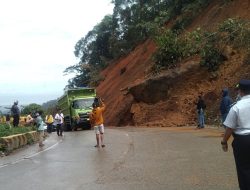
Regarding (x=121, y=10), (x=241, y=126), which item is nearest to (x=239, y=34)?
(x=241, y=126)

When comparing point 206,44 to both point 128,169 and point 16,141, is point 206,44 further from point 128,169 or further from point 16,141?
point 128,169

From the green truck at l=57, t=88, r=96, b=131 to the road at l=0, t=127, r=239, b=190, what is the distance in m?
21.9

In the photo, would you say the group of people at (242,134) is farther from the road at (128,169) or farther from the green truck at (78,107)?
the green truck at (78,107)

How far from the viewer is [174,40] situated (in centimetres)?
3672

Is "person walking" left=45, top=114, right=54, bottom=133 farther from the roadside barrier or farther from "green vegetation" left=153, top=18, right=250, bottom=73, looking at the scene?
"green vegetation" left=153, top=18, right=250, bottom=73

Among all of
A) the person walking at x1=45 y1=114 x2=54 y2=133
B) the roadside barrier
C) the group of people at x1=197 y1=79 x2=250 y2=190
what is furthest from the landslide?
the group of people at x1=197 y1=79 x2=250 y2=190

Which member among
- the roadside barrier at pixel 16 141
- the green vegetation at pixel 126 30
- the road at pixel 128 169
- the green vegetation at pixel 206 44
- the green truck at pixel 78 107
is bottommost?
the road at pixel 128 169

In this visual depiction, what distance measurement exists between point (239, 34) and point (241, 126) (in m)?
24.3

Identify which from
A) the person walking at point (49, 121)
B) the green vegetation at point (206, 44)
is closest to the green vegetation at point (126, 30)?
the green vegetation at point (206, 44)

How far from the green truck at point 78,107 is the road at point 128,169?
21.9 m

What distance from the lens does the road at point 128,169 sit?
1105 cm

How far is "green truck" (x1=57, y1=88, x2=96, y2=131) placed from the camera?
135ft

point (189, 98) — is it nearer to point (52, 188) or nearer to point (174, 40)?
point (174, 40)

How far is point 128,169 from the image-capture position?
13.2 m
